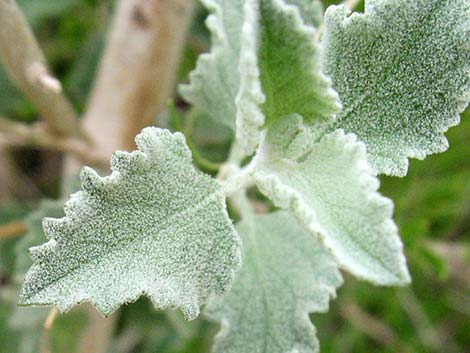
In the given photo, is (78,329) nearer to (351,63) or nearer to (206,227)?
(206,227)

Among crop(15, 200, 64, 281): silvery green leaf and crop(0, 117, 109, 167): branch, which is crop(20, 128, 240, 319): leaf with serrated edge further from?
crop(0, 117, 109, 167): branch

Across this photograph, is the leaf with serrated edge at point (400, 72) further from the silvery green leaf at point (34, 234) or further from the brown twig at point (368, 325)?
the brown twig at point (368, 325)

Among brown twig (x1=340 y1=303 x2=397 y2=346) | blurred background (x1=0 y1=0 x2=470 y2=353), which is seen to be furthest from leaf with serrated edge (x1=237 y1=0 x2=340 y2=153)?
brown twig (x1=340 y1=303 x2=397 y2=346)

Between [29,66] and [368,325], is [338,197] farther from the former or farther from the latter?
[368,325]

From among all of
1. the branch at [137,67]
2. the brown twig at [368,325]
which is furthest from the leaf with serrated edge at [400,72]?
the brown twig at [368,325]

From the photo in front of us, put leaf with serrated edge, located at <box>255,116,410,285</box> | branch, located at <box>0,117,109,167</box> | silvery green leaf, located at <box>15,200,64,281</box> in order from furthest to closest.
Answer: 1. branch, located at <box>0,117,109,167</box>
2. silvery green leaf, located at <box>15,200,64,281</box>
3. leaf with serrated edge, located at <box>255,116,410,285</box>

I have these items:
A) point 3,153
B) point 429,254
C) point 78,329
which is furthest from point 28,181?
point 429,254

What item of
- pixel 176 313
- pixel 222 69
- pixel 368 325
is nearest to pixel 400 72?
pixel 222 69
